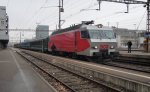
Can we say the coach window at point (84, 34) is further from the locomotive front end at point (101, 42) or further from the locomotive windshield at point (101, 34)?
the locomotive windshield at point (101, 34)

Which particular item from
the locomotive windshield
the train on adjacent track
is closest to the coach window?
the train on adjacent track

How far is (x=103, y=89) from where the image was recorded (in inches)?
482

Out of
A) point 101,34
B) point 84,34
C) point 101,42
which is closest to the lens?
point 101,42

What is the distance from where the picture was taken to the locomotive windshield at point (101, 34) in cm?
2489

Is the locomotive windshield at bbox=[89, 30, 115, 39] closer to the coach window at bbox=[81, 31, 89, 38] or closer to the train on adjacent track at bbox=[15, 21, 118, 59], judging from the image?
the train on adjacent track at bbox=[15, 21, 118, 59]

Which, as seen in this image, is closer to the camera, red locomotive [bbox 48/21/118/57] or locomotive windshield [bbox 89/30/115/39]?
red locomotive [bbox 48/21/118/57]

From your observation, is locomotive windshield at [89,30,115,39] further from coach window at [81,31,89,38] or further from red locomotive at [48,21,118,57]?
coach window at [81,31,89,38]

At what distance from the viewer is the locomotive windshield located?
2489 centimetres

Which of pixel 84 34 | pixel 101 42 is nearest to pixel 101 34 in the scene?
pixel 101 42

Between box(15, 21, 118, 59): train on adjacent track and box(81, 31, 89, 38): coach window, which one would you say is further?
box(81, 31, 89, 38): coach window

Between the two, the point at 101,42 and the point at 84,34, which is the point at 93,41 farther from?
the point at 84,34

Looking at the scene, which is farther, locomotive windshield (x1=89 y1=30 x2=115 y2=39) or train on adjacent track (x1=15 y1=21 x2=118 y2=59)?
locomotive windshield (x1=89 y1=30 x2=115 y2=39)

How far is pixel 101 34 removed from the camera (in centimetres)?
2536

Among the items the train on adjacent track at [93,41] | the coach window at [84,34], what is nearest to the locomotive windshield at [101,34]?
the train on adjacent track at [93,41]
